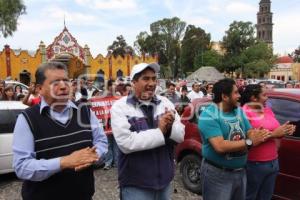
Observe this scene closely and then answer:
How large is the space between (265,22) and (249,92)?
13145cm

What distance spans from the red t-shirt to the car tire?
1.96 meters

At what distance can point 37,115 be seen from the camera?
2422mm

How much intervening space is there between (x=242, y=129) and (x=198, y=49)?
252 feet

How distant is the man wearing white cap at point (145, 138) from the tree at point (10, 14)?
39.1 meters

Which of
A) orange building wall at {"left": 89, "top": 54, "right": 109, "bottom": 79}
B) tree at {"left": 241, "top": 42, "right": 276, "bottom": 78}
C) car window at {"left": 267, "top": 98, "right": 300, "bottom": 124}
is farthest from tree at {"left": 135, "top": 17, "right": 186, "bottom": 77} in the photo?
car window at {"left": 267, "top": 98, "right": 300, "bottom": 124}

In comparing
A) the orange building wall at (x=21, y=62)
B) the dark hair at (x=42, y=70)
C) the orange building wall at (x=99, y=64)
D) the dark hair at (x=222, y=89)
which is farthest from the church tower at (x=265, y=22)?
the dark hair at (x=42, y=70)

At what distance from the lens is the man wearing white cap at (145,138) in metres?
2.79

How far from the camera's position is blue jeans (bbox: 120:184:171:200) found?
290 centimetres

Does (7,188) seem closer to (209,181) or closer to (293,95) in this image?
(209,181)

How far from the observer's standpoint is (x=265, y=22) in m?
Result: 127

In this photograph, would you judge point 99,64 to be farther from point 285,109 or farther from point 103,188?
point 285,109

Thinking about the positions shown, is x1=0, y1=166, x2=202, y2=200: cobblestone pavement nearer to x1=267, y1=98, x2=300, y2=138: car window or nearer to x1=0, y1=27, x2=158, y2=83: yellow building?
x1=267, y1=98, x2=300, y2=138: car window

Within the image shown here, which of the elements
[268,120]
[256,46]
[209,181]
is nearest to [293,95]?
[268,120]

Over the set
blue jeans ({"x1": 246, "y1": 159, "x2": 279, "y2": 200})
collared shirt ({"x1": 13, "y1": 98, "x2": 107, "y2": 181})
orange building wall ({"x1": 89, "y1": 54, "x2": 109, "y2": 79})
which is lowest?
blue jeans ({"x1": 246, "y1": 159, "x2": 279, "y2": 200})
